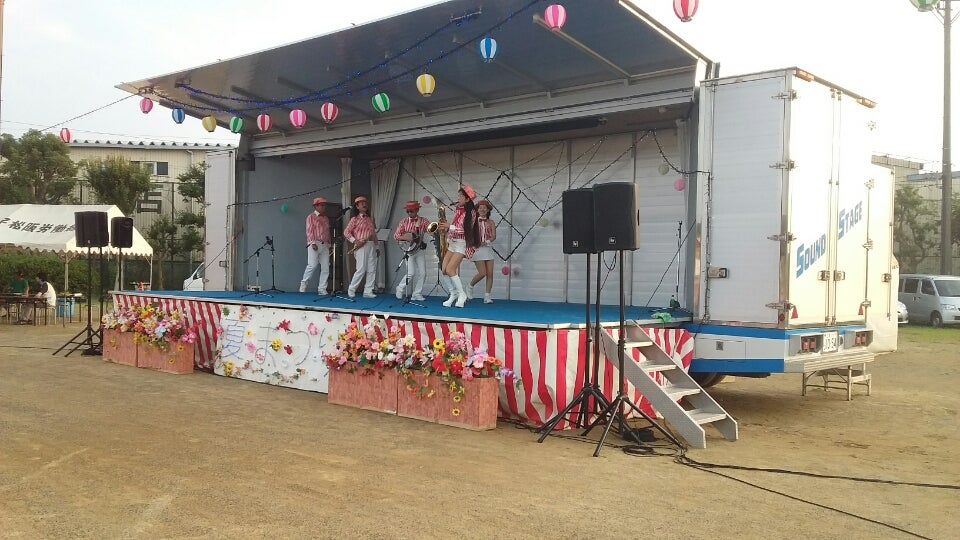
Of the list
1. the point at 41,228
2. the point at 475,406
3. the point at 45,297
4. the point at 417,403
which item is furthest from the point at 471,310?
the point at 41,228

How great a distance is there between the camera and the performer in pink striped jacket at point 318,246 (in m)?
11.4

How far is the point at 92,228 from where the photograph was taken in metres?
11.4

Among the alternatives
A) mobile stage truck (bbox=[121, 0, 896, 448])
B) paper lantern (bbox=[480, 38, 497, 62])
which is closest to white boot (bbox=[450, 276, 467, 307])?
mobile stage truck (bbox=[121, 0, 896, 448])

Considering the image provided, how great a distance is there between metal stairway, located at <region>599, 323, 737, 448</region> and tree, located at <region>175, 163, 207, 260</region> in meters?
23.7

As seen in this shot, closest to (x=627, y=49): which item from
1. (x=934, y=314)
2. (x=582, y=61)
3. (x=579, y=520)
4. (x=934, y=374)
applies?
(x=582, y=61)

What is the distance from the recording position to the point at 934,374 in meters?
11.0

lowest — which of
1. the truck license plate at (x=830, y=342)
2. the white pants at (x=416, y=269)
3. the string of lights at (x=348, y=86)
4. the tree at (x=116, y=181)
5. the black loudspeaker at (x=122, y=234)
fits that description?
the truck license plate at (x=830, y=342)

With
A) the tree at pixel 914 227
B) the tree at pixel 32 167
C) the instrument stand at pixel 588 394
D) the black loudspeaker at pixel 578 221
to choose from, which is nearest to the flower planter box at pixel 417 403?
the instrument stand at pixel 588 394

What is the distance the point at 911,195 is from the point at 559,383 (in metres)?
25.0

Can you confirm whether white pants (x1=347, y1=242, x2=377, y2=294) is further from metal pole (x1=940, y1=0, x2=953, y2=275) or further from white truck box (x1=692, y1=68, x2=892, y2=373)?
metal pole (x1=940, y1=0, x2=953, y2=275)

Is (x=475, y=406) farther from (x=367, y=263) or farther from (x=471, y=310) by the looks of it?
(x=367, y=263)

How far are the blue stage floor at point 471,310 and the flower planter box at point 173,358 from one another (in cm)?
66

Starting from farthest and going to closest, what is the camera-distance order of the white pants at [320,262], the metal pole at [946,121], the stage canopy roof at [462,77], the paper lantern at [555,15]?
the metal pole at [946,121], the white pants at [320,262], the stage canopy roof at [462,77], the paper lantern at [555,15]

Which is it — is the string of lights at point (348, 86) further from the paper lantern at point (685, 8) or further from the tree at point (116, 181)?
the tree at point (116, 181)
